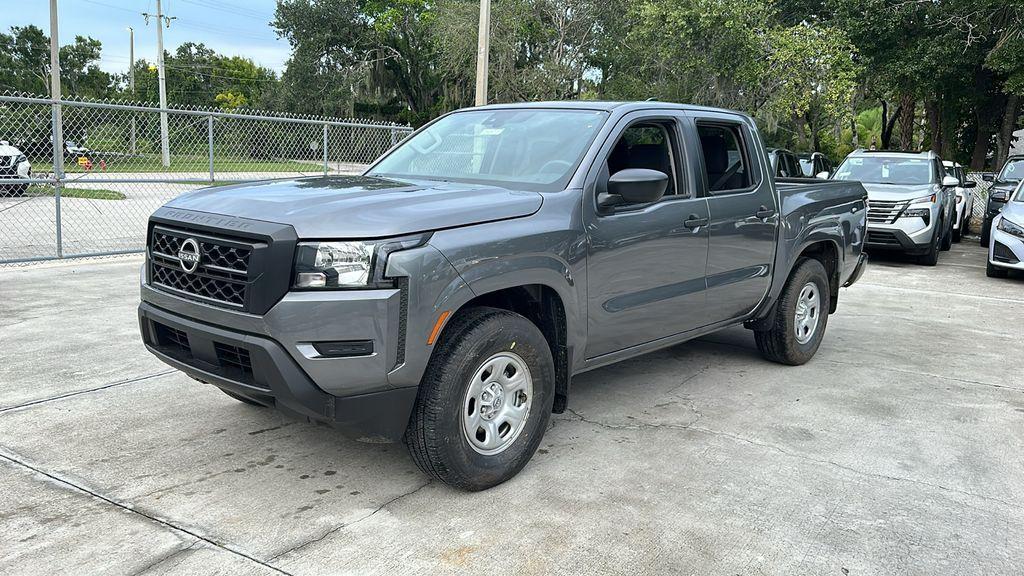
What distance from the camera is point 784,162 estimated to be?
49.1 feet

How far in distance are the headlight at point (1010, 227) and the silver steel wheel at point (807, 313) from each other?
6.12 meters

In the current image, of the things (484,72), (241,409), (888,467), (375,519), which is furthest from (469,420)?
(484,72)

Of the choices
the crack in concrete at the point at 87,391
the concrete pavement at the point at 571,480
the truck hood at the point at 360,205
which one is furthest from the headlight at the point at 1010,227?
the crack in concrete at the point at 87,391

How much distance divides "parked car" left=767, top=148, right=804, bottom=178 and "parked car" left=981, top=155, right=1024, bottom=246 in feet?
11.1

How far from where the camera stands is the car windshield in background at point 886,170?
1335 cm

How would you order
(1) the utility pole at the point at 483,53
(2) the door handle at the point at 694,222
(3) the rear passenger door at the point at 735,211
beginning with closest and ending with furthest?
(2) the door handle at the point at 694,222 → (3) the rear passenger door at the point at 735,211 → (1) the utility pole at the point at 483,53

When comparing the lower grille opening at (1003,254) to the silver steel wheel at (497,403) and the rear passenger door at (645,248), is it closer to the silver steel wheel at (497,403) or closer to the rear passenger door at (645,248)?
the rear passenger door at (645,248)

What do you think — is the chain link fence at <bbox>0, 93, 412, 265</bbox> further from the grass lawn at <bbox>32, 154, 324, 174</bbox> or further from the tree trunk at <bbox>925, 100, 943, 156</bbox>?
the tree trunk at <bbox>925, 100, 943, 156</bbox>

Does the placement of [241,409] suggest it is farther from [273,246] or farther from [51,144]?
[51,144]

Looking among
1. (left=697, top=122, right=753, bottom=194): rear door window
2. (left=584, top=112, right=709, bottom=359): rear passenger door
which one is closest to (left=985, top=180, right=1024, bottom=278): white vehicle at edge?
(left=697, top=122, right=753, bottom=194): rear door window

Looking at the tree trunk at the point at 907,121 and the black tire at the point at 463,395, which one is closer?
the black tire at the point at 463,395

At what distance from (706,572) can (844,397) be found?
2.84m

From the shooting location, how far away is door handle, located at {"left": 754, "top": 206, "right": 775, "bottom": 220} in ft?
18.1

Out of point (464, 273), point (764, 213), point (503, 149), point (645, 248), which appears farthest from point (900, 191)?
point (464, 273)
